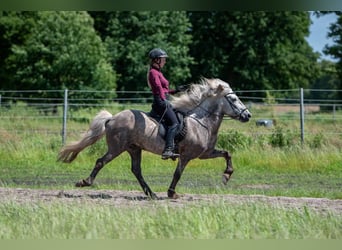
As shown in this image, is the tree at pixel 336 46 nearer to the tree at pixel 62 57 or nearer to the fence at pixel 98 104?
the fence at pixel 98 104

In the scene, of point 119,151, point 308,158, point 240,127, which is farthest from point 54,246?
point 240,127

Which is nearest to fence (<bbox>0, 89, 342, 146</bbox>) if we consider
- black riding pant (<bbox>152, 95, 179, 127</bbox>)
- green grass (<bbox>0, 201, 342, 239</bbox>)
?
black riding pant (<bbox>152, 95, 179, 127</bbox>)

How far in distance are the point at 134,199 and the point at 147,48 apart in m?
27.8

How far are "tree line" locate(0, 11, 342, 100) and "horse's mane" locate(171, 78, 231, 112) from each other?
19.7m

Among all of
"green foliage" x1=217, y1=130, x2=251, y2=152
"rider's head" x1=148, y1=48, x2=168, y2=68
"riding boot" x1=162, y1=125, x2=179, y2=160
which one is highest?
"rider's head" x1=148, y1=48, x2=168, y2=68

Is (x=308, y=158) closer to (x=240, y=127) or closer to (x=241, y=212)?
(x=240, y=127)

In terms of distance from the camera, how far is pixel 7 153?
14.9 m

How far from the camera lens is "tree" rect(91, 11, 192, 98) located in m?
35.6

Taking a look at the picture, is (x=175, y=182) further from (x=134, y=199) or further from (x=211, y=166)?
(x=211, y=166)

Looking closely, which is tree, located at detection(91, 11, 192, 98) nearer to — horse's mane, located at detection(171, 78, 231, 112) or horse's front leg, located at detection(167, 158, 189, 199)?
horse's mane, located at detection(171, 78, 231, 112)

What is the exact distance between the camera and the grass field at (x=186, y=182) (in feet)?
17.4

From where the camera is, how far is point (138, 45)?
3541 cm

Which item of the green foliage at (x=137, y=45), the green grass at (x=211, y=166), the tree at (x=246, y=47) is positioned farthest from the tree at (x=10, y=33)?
the green grass at (x=211, y=166)

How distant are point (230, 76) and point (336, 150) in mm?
29917
